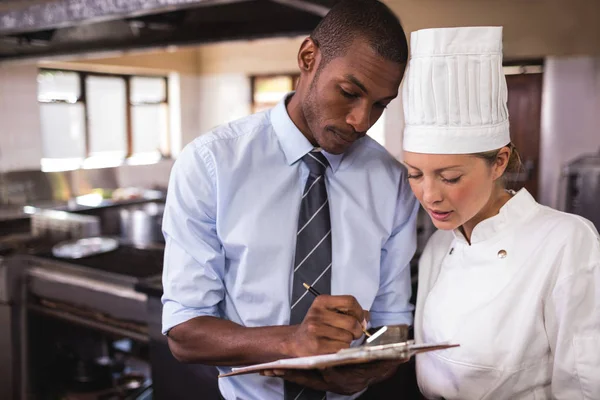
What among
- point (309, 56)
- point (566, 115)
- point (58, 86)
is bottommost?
point (566, 115)

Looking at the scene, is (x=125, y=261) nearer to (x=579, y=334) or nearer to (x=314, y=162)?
(x=314, y=162)

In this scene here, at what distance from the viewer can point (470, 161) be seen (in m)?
1.33

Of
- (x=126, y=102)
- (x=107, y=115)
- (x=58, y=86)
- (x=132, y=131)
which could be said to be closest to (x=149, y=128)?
(x=132, y=131)

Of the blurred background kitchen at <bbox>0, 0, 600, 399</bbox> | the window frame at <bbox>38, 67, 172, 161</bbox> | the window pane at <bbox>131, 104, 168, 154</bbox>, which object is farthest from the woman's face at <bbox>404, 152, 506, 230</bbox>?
the window pane at <bbox>131, 104, 168, 154</bbox>

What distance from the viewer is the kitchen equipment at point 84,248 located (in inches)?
127

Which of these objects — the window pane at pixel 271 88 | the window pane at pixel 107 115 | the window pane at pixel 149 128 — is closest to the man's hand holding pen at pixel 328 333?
the window pane at pixel 107 115

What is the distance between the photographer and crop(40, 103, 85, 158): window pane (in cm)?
756

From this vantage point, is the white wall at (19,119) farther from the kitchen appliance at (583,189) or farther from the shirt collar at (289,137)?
the shirt collar at (289,137)

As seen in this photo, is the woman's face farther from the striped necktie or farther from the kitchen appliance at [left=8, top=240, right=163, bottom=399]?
the kitchen appliance at [left=8, top=240, right=163, bottom=399]

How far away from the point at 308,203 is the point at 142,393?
157 centimetres

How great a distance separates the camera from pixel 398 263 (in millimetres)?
1639

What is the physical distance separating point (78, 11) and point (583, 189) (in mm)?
3532

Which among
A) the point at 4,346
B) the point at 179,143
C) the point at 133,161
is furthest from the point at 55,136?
Result: the point at 4,346

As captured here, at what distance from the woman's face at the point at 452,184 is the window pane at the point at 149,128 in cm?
807
